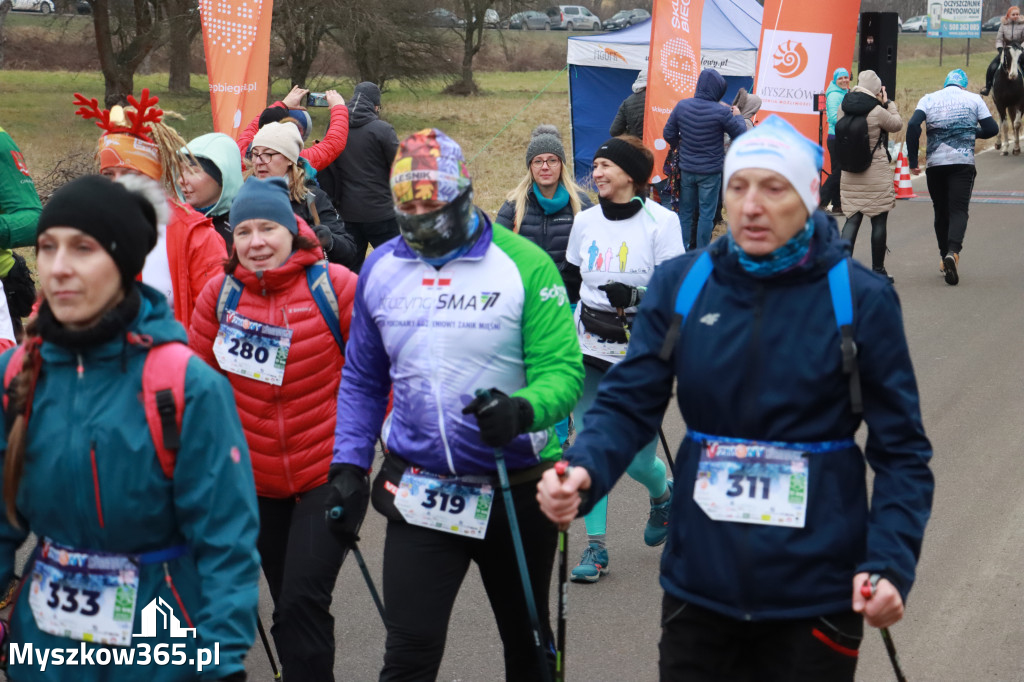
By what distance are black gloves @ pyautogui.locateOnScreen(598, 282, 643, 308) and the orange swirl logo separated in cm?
839

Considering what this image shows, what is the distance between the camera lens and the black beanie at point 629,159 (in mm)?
5727

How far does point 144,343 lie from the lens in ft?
8.81

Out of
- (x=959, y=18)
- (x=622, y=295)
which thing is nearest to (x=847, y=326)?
(x=622, y=295)

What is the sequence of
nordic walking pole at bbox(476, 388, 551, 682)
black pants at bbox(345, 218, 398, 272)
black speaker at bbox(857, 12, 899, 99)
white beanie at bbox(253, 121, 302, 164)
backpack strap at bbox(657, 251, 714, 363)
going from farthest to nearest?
1. black speaker at bbox(857, 12, 899, 99)
2. black pants at bbox(345, 218, 398, 272)
3. white beanie at bbox(253, 121, 302, 164)
4. nordic walking pole at bbox(476, 388, 551, 682)
5. backpack strap at bbox(657, 251, 714, 363)

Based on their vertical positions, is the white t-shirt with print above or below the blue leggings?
above

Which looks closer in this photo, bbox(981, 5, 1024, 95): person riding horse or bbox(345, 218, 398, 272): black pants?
bbox(345, 218, 398, 272): black pants

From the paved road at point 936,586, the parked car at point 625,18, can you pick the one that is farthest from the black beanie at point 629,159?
the parked car at point 625,18

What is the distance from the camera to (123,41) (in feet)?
98.2

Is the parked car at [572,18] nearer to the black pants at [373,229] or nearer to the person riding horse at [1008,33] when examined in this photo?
the person riding horse at [1008,33]

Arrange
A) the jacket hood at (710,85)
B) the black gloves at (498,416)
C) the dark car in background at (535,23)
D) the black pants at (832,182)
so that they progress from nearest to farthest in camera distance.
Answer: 1. the black gloves at (498,416)
2. the jacket hood at (710,85)
3. the black pants at (832,182)
4. the dark car in background at (535,23)

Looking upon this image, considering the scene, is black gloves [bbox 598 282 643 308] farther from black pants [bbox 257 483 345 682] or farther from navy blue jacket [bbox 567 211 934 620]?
navy blue jacket [bbox 567 211 934 620]

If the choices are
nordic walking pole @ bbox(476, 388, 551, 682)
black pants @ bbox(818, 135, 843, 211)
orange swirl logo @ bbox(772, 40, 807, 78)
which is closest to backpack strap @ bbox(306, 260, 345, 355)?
nordic walking pole @ bbox(476, 388, 551, 682)

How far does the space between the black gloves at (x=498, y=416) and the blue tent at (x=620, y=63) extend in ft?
51.4

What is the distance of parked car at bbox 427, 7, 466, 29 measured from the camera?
33.6m
